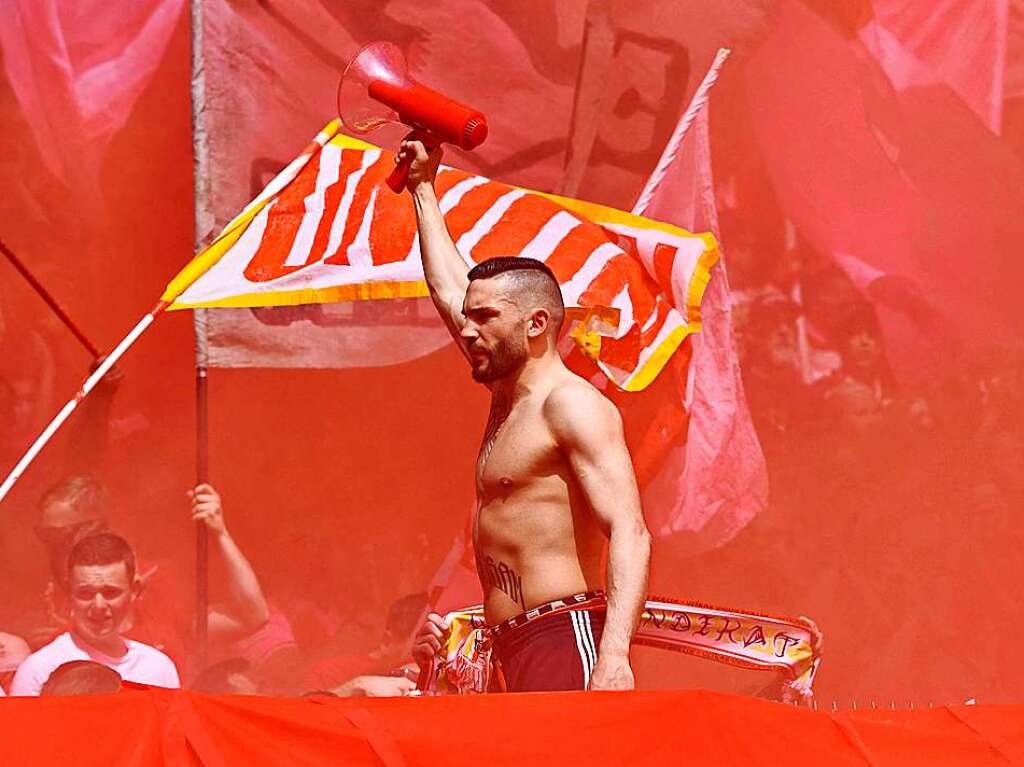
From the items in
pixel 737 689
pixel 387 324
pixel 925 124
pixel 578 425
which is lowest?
pixel 737 689

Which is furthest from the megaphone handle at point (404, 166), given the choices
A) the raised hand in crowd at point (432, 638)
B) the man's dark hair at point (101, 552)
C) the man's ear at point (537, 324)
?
the man's dark hair at point (101, 552)

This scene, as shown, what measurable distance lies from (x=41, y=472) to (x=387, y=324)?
5.16ft

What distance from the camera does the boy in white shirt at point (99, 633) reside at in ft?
18.9

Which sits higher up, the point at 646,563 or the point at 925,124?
the point at 925,124

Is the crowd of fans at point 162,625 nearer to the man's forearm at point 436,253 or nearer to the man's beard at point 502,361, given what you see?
the man's forearm at point 436,253

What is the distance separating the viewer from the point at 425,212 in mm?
4531

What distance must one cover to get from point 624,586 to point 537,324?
76cm

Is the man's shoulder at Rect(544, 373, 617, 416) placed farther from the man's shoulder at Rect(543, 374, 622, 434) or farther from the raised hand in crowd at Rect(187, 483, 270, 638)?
the raised hand in crowd at Rect(187, 483, 270, 638)

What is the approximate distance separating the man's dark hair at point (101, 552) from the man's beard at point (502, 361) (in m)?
2.23

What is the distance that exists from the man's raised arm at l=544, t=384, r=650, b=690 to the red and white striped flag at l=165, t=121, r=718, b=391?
90.8 inches

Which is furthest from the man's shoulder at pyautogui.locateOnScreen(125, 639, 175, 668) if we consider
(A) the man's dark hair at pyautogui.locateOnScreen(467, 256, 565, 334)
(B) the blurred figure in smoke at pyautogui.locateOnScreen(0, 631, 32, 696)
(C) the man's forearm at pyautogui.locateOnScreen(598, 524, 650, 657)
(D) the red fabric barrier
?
(D) the red fabric barrier

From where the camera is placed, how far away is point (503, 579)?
Result: 13.5ft

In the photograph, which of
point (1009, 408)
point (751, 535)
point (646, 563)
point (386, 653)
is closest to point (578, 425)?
point (646, 563)

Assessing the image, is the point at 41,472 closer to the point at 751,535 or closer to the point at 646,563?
the point at 751,535
